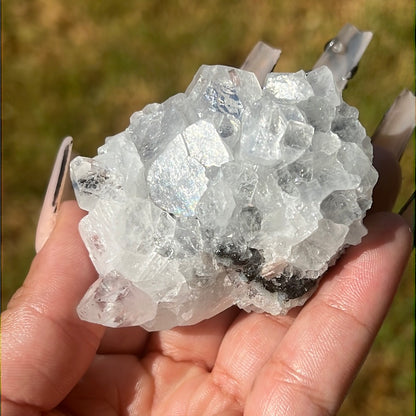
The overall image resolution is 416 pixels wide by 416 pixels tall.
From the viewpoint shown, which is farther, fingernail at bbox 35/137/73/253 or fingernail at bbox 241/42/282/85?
fingernail at bbox 241/42/282/85

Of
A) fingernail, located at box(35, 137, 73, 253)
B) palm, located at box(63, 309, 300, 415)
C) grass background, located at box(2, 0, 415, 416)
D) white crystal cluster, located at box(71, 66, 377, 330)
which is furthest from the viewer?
grass background, located at box(2, 0, 415, 416)

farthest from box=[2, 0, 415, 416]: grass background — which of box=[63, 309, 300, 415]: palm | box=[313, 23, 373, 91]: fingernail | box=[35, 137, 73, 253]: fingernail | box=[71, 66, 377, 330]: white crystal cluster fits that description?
box=[71, 66, 377, 330]: white crystal cluster

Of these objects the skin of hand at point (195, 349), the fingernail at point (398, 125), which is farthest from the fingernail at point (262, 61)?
the skin of hand at point (195, 349)

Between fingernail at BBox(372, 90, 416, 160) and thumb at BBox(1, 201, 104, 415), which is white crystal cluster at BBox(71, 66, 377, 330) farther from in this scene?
fingernail at BBox(372, 90, 416, 160)

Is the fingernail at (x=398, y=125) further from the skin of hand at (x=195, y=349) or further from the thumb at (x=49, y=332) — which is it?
the thumb at (x=49, y=332)

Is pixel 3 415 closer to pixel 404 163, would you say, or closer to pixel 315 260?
pixel 315 260
